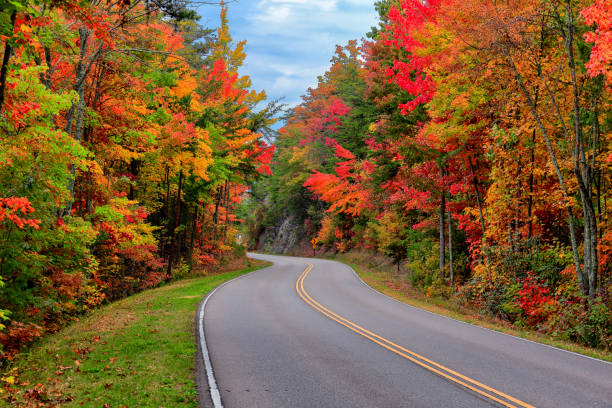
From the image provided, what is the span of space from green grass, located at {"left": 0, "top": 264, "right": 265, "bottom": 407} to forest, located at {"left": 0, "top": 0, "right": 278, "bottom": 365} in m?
1.00

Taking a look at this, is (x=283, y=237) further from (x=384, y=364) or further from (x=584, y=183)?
(x=384, y=364)

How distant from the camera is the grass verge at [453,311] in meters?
9.90

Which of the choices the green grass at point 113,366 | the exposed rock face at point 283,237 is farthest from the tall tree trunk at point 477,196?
the exposed rock face at point 283,237

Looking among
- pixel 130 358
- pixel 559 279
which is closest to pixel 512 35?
pixel 559 279

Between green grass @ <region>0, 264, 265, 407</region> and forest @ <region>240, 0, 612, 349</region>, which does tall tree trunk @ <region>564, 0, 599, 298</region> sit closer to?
forest @ <region>240, 0, 612, 349</region>

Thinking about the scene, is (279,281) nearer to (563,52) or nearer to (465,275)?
(465,275)

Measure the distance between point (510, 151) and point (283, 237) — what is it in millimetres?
46255

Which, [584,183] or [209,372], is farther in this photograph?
[584,183]

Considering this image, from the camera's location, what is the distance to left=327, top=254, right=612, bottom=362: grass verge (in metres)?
9.90

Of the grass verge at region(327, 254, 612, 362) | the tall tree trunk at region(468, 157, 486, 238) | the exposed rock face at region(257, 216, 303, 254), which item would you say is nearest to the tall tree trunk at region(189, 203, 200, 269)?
the grass verge at region(327, 254, 612, 362)

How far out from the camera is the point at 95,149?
16.3 m

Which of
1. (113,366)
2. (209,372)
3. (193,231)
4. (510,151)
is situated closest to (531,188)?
(510,151)

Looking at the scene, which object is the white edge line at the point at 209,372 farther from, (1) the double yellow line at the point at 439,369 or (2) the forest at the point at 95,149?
(1) the double yellow line at the point at 439,369

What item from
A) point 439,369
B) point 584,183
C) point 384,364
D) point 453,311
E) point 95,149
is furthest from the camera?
point 95,149
